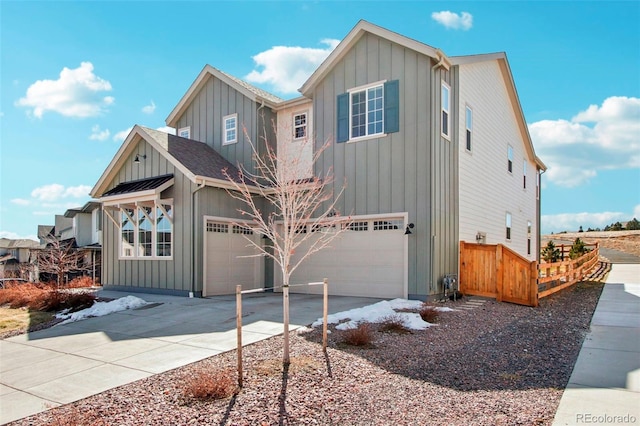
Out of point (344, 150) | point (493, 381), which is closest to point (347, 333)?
point (493, 381)

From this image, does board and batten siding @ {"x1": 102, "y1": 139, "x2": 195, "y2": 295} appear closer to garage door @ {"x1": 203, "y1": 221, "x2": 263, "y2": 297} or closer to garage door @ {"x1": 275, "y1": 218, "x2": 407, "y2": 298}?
garage door @ {"x1": 203, "y1": 221, "x2": 263, "y2": 297}

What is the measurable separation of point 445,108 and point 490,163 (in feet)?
16.0

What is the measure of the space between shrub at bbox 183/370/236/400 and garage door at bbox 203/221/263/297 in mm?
8167

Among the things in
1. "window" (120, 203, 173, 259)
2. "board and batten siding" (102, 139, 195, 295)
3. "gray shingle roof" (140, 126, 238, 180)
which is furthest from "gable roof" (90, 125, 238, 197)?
"window" (120, 203, 173, 259)

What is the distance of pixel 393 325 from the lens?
28.1ft

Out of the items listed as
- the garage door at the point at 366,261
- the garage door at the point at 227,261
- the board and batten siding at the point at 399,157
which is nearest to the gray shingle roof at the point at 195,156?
the garage door at the point at 227,261

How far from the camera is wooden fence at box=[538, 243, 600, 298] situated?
13206 millimetres

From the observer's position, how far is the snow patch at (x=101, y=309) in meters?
10.6

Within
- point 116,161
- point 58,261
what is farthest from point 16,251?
point 116,161

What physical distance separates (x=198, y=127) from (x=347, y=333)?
513 inches

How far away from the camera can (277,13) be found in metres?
11.8

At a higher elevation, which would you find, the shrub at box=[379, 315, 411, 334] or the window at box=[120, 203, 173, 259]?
the window at box=[120, 203, 173, 259]

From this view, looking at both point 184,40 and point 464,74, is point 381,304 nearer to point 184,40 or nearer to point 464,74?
point 464,74

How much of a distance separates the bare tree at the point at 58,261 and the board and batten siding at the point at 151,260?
1467mm
